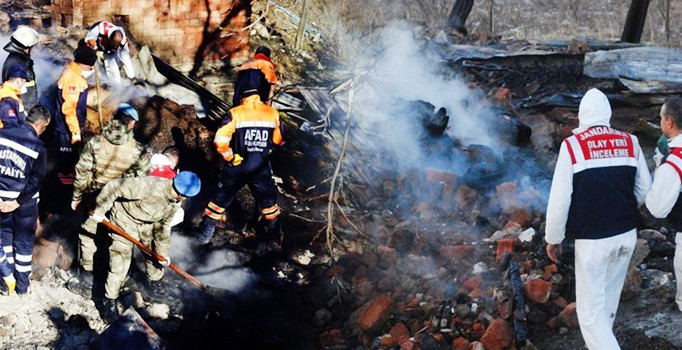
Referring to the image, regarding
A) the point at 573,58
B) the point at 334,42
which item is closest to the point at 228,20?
the point at 334,42

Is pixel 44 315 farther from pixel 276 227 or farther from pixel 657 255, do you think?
pixel 657 255

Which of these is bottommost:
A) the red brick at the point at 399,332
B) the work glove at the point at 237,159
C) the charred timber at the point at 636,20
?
the red brick at the point at 399,332

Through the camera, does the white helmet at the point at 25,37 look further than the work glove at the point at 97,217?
Yes

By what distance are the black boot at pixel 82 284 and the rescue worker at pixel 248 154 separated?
4.15 feet

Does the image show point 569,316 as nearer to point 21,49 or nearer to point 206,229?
point 206,229

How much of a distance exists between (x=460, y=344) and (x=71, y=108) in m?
4.55

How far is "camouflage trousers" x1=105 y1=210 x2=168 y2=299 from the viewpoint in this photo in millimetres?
6145

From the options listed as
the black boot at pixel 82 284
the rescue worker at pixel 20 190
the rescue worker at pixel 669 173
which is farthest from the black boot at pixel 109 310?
the rescue worker at pixel 669 173

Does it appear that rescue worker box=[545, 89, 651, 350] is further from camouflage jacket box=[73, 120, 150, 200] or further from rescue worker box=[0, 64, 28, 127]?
rescue worker box=[0, 64, 28, 127]

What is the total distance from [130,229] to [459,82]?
7.42m

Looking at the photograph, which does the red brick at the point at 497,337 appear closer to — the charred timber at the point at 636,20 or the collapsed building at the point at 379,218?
the collapsed building at the point at 379,218

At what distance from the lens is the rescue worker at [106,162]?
618 centimetres

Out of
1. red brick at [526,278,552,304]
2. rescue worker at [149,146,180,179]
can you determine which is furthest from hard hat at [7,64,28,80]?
red brick at [526,278,552,304]

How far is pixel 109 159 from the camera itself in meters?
6.26
